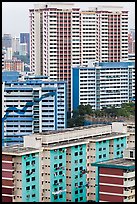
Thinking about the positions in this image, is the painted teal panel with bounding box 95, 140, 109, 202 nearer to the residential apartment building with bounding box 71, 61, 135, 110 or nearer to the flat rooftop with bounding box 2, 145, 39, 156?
the flat rooftop with bounding box 2, 145, 39, 156

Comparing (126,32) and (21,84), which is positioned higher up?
(126,32)

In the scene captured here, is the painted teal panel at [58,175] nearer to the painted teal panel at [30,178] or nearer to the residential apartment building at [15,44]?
the painted teal panel at [30,178]

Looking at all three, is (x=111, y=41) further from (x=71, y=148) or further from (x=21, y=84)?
(x=71, y=148)

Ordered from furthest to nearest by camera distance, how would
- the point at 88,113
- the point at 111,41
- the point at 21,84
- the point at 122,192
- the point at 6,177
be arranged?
the point at 111,41
the point at 88,113
the point at 21,84
the point at 6,177
the point at 122,192

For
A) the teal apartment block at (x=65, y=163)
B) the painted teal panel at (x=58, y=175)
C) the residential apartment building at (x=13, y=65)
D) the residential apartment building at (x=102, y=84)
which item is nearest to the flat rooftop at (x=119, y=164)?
the teal apartment block at (x=65, y=163)

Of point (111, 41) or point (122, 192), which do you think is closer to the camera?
point (122, 192)

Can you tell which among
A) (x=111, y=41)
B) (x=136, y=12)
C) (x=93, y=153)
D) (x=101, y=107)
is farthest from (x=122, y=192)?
(x=111, y=41)

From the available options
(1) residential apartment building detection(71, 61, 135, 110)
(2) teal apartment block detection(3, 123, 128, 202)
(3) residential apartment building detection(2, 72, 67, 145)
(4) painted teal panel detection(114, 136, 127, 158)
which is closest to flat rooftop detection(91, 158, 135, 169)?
(2) teal apartment block detection(3, 123, 128, 202)
